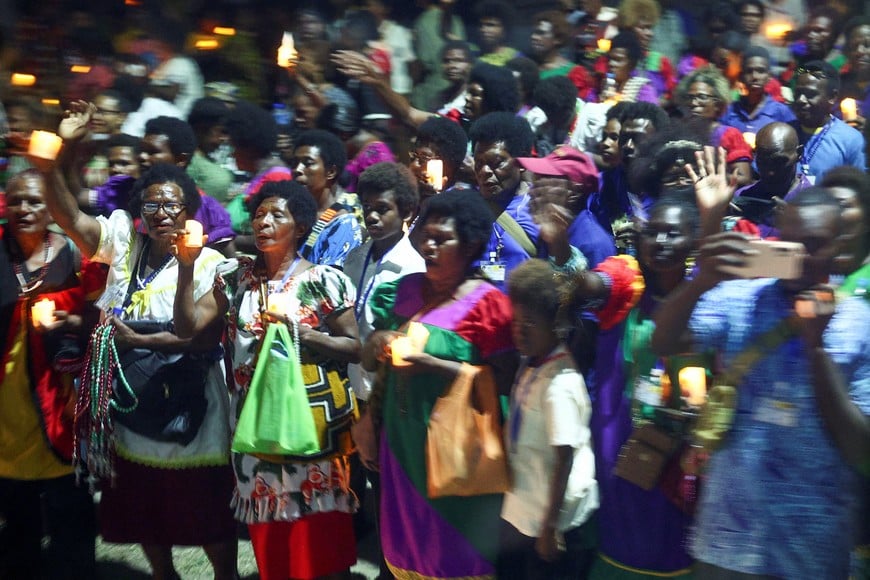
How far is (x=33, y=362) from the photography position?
5.25m

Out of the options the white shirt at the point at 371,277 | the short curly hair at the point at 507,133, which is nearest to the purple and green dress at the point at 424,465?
the white shirt at the point at 371,277

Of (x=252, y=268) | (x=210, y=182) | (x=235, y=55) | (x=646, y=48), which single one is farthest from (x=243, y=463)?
(x=646, y=48)

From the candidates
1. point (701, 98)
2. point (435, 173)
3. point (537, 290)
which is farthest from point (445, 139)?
point (537, 290)

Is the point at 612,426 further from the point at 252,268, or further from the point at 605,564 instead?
the point at 252,268

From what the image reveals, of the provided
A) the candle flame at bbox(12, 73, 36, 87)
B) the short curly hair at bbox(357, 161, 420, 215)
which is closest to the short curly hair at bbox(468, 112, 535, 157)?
the short curly hair at bbox(357, 161, 420, 215)

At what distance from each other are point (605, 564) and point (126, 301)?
94.3 inches

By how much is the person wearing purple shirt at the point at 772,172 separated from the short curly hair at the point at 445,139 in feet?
4.73

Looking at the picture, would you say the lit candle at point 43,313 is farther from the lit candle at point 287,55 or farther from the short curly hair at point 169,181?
the lit candle at point 287,55

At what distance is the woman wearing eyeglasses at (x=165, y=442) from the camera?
4855 mm

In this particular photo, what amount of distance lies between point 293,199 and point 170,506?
1.47 metres

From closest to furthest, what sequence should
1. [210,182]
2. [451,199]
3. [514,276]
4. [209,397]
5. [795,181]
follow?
[514,276] → [451,199] → [209,397] → [795,181] → [210,182]

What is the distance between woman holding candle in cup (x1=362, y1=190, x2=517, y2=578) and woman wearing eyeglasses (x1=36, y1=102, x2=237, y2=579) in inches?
39.4

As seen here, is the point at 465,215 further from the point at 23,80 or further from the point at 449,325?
the point at 23,80

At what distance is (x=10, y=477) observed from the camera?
5246mm
